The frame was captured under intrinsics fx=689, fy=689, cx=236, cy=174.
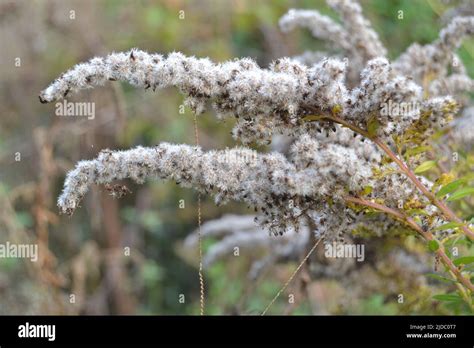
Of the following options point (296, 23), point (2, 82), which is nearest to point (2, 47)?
point (2, 82)

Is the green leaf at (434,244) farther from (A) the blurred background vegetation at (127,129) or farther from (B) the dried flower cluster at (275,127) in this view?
(A) the blurred background vegetation at (127,129)

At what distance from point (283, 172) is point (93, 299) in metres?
3.98

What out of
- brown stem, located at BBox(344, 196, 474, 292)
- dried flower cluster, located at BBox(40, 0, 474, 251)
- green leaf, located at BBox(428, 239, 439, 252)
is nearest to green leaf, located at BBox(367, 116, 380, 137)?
dried flower cluster, located at BBox(40, 0, 474, 251)

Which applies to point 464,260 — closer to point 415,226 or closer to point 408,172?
point 415,226

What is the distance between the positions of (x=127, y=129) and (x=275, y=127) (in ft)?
12.4

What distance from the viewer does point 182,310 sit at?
5.48m

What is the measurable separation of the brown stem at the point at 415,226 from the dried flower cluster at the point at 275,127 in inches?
1.1

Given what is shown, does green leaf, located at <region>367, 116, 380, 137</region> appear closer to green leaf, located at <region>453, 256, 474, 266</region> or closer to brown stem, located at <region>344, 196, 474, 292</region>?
brown stem, located at <region>344, 196, 474, 292</region>

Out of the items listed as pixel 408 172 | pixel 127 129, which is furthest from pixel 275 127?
pixel 127 129

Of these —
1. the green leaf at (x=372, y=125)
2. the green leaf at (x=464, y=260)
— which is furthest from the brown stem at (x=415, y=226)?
the green leaf at (x=372, y=125)

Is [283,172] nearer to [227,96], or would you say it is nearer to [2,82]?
[227,96]

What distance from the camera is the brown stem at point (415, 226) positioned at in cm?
159

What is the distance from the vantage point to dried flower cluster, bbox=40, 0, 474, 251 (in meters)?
1.55

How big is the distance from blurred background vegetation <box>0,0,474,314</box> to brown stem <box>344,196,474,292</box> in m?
2.94
